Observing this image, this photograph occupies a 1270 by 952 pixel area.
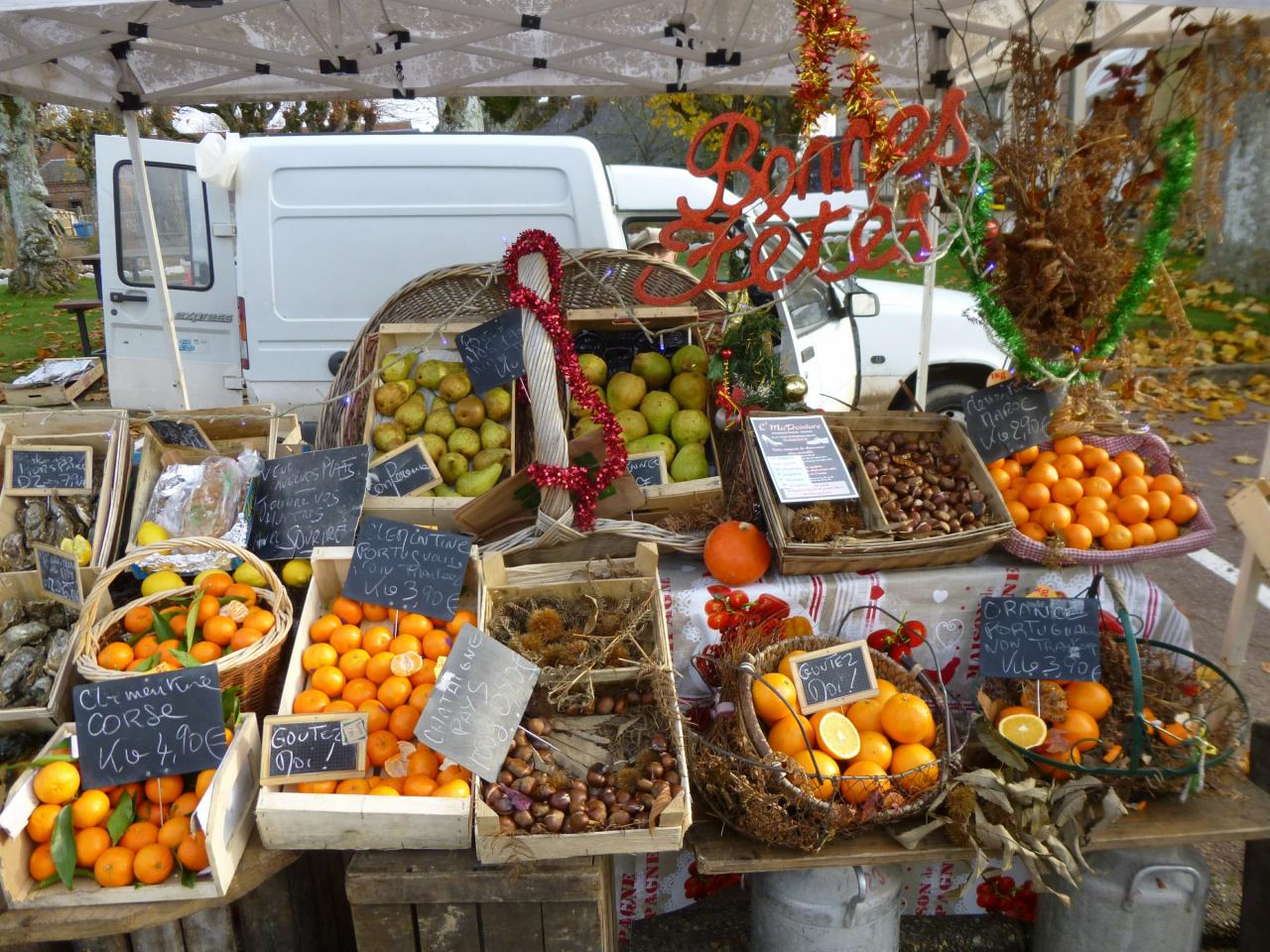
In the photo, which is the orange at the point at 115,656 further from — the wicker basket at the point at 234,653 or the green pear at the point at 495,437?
the green pear at the point at 495,437

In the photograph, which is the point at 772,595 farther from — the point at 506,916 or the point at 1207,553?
the point at 1207,553

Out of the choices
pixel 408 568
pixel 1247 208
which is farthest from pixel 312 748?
pixel 1247 208

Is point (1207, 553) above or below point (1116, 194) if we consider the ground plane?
below

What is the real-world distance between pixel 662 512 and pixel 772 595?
19.8 inches

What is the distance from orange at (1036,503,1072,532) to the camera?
7.83 ft

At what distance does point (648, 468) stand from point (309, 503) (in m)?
1.08

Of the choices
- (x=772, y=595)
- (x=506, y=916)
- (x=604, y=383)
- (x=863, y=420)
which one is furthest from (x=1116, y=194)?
(x=506, y=916)

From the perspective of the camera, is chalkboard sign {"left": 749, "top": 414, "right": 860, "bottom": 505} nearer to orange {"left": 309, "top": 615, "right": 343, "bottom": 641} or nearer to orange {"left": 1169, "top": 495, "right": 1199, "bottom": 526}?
orange {"left": 1169, "top": 495, "right": 1199, "bottom": 526}

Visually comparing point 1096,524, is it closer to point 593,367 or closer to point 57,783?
point 593,367

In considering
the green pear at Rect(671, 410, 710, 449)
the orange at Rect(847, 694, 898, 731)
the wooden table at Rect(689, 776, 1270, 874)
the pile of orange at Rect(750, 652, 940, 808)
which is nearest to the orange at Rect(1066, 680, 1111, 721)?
the wooden table at Rect(689, 776, 1270, 874)

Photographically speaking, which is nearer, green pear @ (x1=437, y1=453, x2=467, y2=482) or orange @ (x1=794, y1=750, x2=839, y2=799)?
orange @ (x1=794, y1=750, x2=839, y2=799)

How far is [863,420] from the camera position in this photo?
2.70m

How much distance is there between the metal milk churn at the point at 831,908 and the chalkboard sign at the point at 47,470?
7.86 ft

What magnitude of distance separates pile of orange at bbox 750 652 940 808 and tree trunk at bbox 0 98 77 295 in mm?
15542
